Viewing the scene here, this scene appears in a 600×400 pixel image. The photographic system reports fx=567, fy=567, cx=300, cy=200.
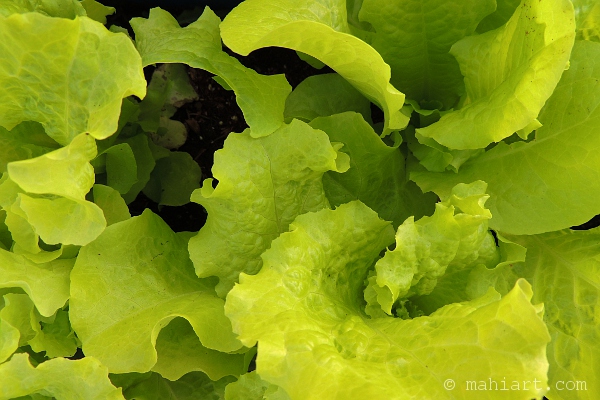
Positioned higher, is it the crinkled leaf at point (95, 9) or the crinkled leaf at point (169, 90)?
the crinkled leaf at point (95, 9)

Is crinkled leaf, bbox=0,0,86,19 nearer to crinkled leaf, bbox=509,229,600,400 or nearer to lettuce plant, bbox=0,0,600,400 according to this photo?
lettuce plant, bbox=0,0,600,400

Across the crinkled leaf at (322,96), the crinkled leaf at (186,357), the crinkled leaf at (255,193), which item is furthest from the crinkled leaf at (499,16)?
the crinkled leaf at (186,357)

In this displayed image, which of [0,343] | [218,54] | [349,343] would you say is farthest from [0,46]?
[349,343]

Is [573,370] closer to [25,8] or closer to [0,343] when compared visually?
[0,343]

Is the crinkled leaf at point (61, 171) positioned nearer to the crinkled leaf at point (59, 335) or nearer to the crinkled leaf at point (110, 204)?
the crinkled leaf at point (110, 204)

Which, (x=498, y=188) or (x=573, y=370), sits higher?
(x=498, y=188)

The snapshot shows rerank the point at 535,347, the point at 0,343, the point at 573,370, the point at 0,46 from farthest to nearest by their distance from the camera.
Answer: the point at 573,370, the point at 0,343, the point at 0,46, the point at 535,347

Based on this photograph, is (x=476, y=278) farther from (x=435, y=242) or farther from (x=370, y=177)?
(x=370, y=177)
